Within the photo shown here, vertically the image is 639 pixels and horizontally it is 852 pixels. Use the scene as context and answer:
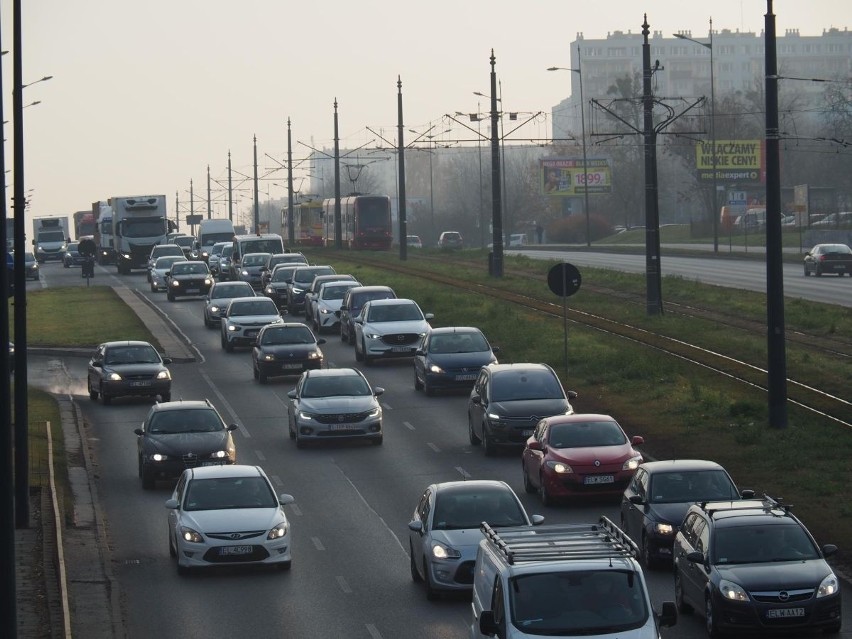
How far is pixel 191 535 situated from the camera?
20547 mm

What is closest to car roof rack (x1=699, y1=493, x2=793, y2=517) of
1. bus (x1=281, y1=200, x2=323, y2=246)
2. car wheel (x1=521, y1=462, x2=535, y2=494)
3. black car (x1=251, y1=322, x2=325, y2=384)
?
car wheel (x1=521, y1=462, x2=535, y2=494)

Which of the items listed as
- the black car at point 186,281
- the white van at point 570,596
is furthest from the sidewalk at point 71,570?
the black car at point 186,281

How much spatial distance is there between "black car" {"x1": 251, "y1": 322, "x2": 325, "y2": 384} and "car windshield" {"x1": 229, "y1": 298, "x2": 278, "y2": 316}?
653 centimetres

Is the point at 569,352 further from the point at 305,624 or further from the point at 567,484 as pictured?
the point at 305,624

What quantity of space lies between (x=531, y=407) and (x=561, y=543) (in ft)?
48.5

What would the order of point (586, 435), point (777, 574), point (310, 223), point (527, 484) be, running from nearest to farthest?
point (777, 574) → point (586, 435) → point (527, 484) → point (310, 223)

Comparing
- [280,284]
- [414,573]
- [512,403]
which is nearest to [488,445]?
[512,403]

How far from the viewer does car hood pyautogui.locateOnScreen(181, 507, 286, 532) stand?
20.6 m

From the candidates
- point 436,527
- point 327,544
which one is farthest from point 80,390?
point 436,527

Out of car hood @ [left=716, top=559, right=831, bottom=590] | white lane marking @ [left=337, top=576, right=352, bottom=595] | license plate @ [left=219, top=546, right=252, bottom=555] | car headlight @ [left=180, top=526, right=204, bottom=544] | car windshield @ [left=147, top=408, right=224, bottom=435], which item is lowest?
white lane marking @ [left=337, top=576, right=352, bottom=595]

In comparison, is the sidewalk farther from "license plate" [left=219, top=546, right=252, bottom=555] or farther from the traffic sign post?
the traffic sign post

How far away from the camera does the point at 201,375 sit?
4222cm

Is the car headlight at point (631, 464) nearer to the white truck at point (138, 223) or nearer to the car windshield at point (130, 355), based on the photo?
the car windshield at point (130, 355)

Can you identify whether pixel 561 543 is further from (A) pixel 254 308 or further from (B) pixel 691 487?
(A) pixel 254 308
